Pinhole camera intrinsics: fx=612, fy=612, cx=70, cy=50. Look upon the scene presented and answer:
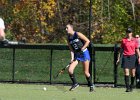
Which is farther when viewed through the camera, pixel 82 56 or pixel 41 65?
pixel 41 65

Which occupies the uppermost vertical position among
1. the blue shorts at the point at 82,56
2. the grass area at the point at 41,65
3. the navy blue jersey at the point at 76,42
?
the navy blue jersey at the point at 76,42

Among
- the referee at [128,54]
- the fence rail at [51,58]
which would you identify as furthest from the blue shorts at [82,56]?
the fence rail at [51,58]

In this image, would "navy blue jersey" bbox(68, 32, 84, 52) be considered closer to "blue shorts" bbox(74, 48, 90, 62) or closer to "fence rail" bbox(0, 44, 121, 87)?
"blue shorts" bbox(74, 48, 90, 62)

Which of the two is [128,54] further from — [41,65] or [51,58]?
[41,65]

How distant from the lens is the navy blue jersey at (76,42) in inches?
679

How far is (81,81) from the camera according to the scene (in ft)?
71.4

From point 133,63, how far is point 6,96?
440 cm

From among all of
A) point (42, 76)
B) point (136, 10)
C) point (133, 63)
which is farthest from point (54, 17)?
point (133, 63)

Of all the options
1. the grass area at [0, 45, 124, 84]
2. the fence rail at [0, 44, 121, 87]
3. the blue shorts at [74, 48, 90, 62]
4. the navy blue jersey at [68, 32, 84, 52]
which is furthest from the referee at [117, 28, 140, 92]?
the grass area at [0, 45, 124, 84]

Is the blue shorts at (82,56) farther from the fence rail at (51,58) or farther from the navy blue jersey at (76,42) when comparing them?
the fence rail at (51,58)

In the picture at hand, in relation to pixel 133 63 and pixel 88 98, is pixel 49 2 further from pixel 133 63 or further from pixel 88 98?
pixel 88 98

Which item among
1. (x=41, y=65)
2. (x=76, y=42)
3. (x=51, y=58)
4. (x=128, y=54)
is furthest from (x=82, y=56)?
(x=41, y=65)

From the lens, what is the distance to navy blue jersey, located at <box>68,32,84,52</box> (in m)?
17.2

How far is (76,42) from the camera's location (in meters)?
17.2
